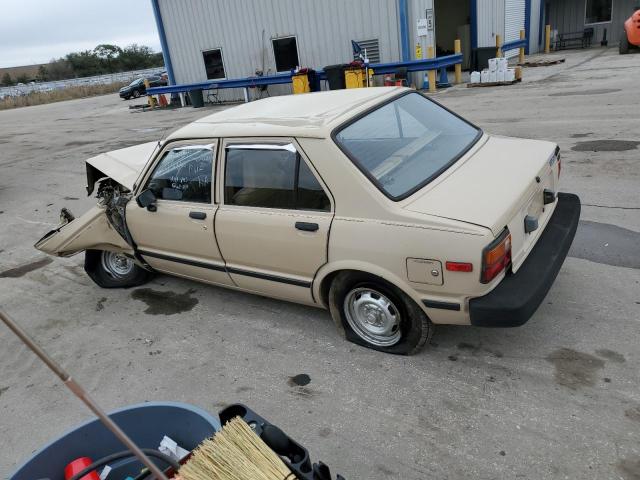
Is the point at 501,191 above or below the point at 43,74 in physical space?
below

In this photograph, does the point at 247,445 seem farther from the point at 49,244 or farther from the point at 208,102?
the point at 208,102

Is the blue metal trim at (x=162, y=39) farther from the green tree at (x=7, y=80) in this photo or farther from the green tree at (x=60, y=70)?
the green tree at (x=7, y=80)

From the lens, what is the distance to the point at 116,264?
5191mm

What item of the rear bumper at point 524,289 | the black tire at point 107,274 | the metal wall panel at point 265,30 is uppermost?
the metal wall panel at point 265,30

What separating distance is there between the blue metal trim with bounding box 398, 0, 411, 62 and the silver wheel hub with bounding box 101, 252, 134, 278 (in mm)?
13533

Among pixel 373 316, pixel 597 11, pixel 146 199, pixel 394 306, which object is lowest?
pixel 373 316

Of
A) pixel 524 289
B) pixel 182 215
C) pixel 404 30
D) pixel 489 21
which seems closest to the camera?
pixel 524 289

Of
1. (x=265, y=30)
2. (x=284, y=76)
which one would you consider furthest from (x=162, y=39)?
(x=284, y=76)

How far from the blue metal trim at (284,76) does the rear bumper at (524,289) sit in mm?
12978

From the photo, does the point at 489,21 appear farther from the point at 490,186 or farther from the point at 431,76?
the point at 490,186

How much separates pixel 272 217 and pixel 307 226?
1.05ft

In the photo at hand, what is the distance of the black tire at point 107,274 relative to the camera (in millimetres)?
5074

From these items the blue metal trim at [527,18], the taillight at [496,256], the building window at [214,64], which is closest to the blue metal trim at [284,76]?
the building window at [214,64]

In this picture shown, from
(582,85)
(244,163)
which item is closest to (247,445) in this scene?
(244,163)
